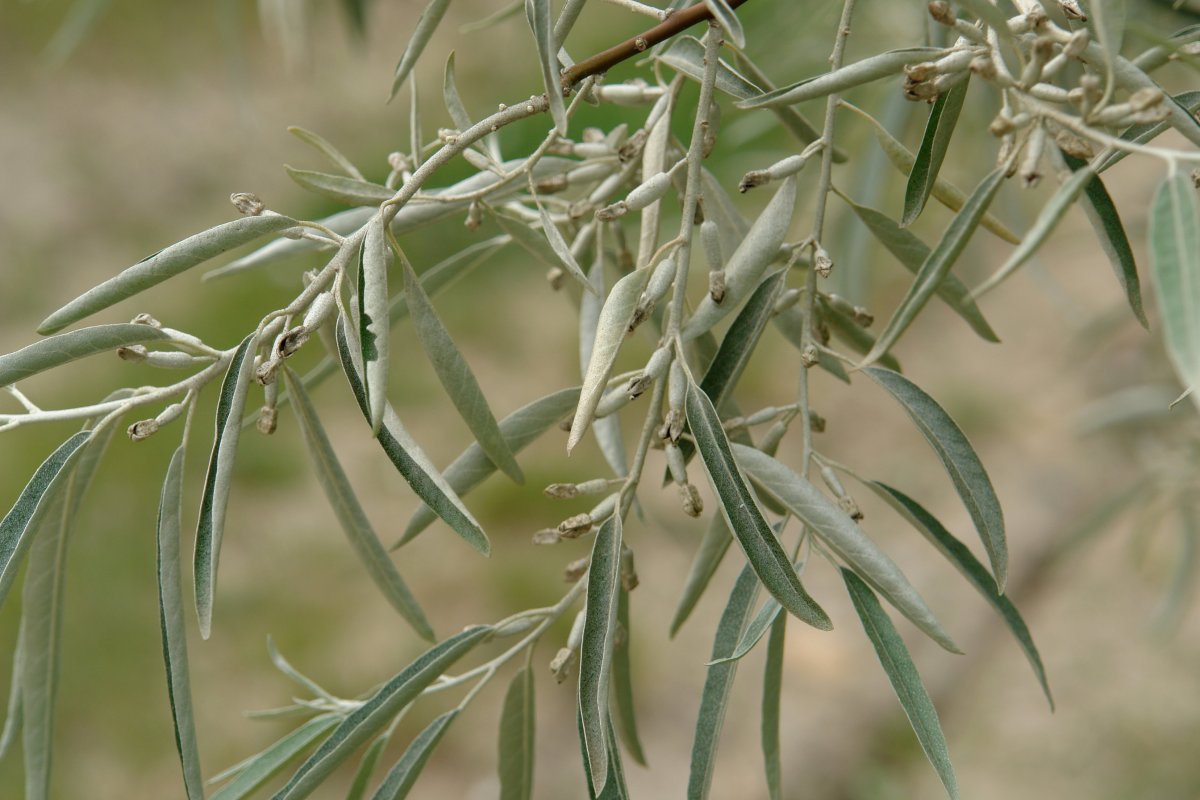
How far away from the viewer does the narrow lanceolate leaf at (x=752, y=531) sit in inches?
16.0

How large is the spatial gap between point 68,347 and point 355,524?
14cm

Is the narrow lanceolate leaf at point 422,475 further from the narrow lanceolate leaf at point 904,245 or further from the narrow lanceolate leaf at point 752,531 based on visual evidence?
the narrow lanceolate leaf at point 904,245

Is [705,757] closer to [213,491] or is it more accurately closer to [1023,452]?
[213,491]

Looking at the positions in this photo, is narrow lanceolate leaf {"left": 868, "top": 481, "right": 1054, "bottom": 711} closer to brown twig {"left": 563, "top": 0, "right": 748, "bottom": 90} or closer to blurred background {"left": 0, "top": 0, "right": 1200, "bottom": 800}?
brown twig {"left": 563, "top": 0, "right": 748, "bottom": 90}

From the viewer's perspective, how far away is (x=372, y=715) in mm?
470

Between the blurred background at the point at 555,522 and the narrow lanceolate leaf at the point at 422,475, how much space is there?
82 cm

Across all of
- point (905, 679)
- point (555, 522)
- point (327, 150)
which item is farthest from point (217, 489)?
point (555, 522)

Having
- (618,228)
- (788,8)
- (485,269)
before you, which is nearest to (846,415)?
(485,269)

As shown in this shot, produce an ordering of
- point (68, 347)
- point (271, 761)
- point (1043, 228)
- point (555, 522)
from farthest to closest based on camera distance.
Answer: point (555, 522) → point (271, 761) → point (68, 347) → point (1043, 228)

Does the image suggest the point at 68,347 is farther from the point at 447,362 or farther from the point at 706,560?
the point at 706,560

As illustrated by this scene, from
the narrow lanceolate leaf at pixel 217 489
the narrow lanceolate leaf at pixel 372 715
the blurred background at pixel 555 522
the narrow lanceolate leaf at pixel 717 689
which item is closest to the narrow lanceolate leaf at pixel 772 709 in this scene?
the narrow lanceolate leaf at pixel 717 689

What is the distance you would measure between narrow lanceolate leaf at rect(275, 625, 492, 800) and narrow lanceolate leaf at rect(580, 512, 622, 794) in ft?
0.25

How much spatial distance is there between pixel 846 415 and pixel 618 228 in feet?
6.25

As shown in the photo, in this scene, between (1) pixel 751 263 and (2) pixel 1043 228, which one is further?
(1) pixel 751 263
